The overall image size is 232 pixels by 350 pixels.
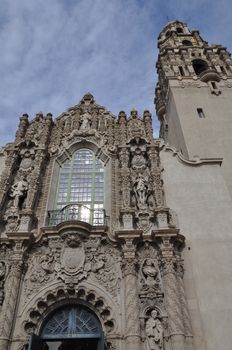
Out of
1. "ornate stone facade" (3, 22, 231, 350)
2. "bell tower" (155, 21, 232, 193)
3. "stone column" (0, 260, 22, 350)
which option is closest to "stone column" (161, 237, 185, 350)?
"ornate stone facade" (3, 22, 231, 350)

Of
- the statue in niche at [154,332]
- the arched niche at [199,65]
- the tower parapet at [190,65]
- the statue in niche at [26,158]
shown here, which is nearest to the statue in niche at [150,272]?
the statue in niche at [154,332]

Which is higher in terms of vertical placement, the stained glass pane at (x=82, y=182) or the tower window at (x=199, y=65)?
the tower window at (x=199, y=65)

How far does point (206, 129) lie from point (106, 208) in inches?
329

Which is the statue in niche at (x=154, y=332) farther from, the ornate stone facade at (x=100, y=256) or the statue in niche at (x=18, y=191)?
the statue in niche at (x=18, y=191)

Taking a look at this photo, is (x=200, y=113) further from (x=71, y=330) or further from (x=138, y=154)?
(x=71, y=330)

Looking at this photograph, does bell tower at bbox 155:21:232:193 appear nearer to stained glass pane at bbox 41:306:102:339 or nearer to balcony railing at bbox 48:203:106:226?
balcony railing at bbox 48:203:106:226

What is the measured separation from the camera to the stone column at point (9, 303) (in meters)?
9.76

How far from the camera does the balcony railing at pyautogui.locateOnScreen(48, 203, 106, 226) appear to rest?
1321cm

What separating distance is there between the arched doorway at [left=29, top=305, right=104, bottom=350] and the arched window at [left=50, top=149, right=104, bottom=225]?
3718 millimetres

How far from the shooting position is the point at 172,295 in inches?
407

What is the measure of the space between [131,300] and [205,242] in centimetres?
389

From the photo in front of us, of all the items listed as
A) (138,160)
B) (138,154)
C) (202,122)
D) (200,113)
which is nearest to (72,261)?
(138,160)

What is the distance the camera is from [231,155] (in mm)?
16766

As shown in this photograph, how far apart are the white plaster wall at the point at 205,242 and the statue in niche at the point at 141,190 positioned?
1.05 meters
